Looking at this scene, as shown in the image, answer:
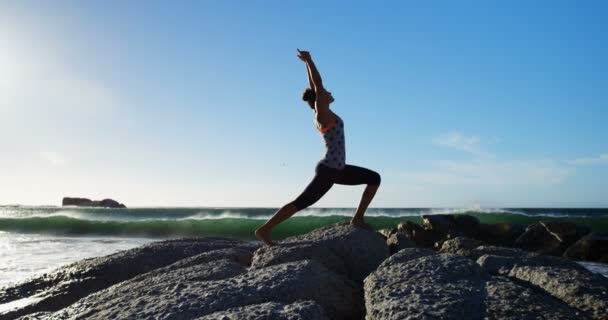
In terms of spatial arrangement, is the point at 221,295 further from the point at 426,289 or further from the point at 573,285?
the point at 573,285

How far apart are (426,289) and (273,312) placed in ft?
2.82

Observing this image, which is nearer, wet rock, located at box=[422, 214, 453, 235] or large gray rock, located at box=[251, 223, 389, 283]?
large gray rock, located at box=[251, 223, 389, 283]

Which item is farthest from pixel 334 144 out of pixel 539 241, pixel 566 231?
pixel 566 231

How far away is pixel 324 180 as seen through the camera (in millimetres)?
5320

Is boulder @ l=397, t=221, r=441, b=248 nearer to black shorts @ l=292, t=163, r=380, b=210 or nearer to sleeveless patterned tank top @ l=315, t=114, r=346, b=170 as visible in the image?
black shorts @ l=292, t=163, r=380, b=210

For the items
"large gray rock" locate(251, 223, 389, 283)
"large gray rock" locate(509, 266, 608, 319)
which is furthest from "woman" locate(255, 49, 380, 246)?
"large gray rock" locate(509, 266, 608, 319)

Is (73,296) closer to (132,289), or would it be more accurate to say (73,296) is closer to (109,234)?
(132,289)

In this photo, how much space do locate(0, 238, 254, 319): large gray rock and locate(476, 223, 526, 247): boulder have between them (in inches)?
354

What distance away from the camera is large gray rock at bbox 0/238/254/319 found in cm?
505

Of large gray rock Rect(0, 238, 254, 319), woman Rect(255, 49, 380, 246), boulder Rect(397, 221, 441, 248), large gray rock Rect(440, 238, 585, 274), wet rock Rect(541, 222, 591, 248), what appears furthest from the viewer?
wet rock Rect(541, 222, 591, 248)

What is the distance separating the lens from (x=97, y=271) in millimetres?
5426

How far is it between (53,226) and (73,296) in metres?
21.6

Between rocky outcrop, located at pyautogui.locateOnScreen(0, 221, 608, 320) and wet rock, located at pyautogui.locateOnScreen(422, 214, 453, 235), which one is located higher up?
wet rock, located at pyautogui.locateOnScreen(422, 214, 453, 235)

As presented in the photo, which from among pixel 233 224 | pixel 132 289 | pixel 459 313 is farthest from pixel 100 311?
pixel 233 224
